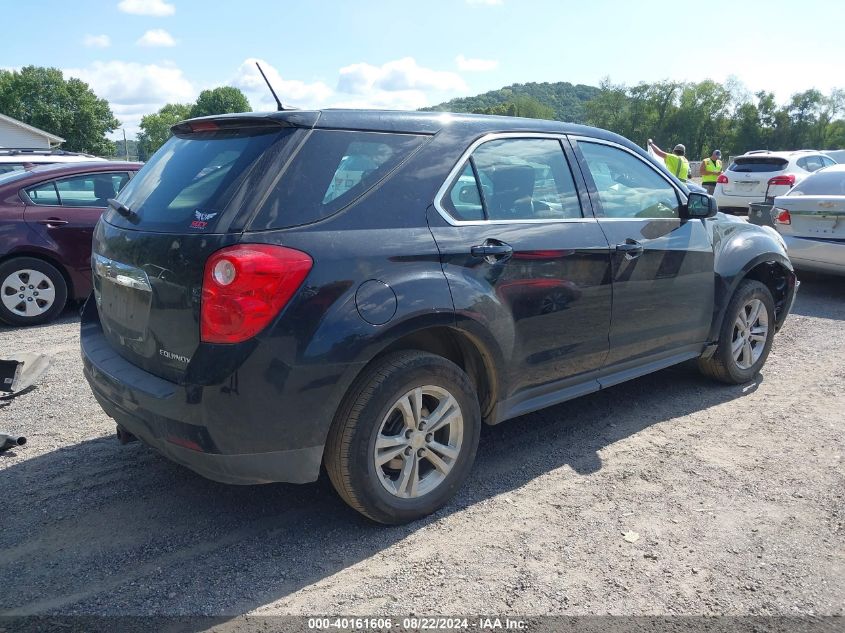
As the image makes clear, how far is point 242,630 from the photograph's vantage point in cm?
250

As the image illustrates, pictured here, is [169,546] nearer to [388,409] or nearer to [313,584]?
[313,584]

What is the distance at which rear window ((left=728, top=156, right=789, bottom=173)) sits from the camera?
600 inches

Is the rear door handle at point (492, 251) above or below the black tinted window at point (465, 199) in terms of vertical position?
below

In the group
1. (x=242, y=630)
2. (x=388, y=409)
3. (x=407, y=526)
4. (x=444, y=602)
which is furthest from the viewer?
(x=407, y=526)

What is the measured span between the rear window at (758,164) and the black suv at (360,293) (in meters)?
13.0

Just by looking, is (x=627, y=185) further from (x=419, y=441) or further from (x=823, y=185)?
(x=823, y=185)

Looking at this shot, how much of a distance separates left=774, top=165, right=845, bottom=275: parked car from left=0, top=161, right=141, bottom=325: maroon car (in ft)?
26.3

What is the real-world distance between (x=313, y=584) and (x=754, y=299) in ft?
12.7

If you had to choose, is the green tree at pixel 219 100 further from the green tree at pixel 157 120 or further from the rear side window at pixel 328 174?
the rear side window at pixel 328 174

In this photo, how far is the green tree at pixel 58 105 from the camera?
8181cm

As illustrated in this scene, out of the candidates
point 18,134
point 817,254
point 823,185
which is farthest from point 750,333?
point 18,134

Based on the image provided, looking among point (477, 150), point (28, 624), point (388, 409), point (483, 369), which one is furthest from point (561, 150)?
point (28, 624)

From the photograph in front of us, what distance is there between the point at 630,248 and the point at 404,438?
1.85m

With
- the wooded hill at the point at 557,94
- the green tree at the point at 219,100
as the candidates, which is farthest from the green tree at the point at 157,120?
the wooded hill at the point at 557,94
